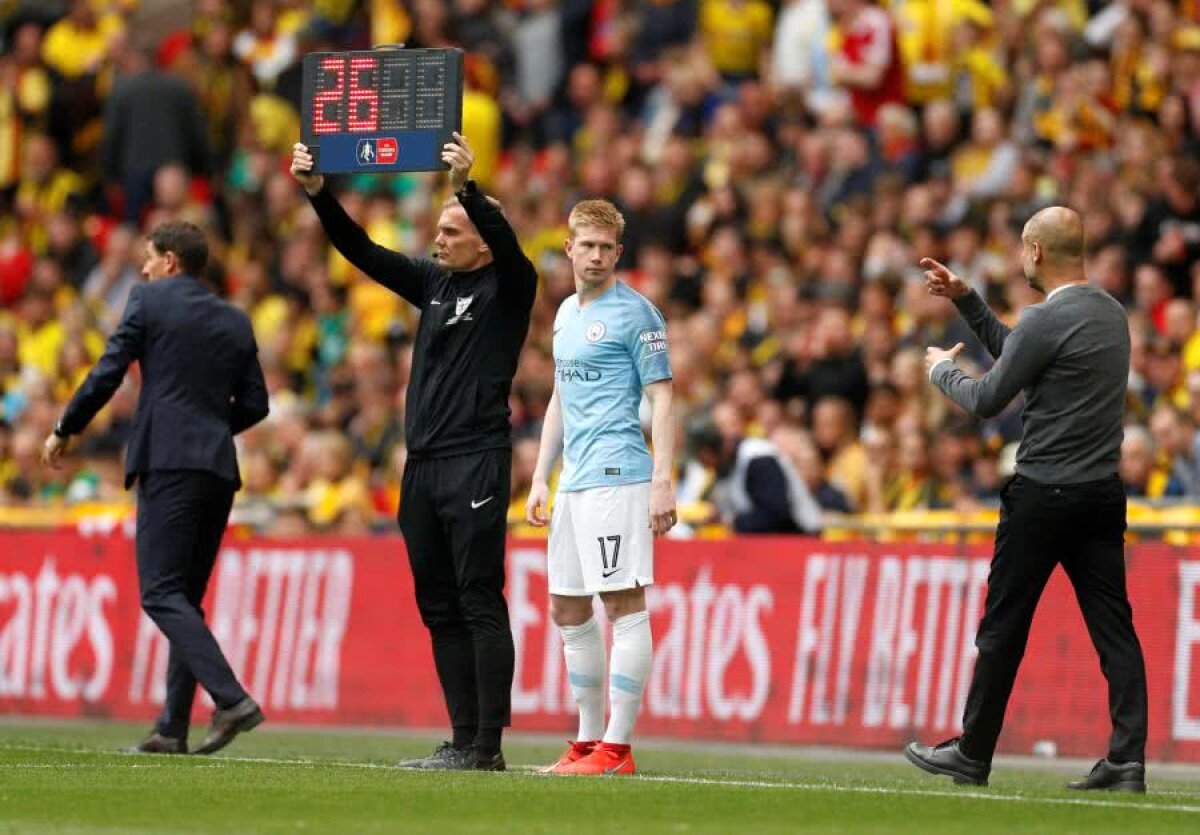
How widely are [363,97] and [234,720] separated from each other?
288cm

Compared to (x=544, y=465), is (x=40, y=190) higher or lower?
higher

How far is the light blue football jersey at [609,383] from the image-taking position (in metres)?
11.9

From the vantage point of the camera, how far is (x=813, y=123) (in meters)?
23.0

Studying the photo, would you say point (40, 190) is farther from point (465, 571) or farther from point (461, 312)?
point (465, 571)

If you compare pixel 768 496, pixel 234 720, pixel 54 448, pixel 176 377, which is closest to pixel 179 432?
pixel 176 377

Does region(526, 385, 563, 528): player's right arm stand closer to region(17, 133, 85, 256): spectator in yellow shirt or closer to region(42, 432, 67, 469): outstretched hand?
region(42, 432, 67, 469): outstretched hand

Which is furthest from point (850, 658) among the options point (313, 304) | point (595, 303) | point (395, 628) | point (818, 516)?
point (313, 304)

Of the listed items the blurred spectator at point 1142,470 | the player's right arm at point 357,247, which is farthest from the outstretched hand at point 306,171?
the blurred spectator at point 1142,470

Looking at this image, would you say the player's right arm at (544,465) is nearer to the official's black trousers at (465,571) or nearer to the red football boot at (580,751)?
the official's black trousers at (465,571)

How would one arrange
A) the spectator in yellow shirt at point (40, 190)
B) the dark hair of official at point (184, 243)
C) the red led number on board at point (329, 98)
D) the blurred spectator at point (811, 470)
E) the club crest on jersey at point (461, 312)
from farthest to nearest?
the spectator in yellow shirt at point (40, 190), the blurred spectator at point (811, 470), the dark hair of official at point (184, 243), the red led number on board at point (329, 98), the club crest on jersey at point (461, 312)

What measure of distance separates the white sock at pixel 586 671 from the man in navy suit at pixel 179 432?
1.87m

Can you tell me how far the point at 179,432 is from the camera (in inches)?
A: 526

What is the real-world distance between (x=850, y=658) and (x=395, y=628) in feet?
11.1

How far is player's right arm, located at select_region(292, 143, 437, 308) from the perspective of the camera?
→ 12.4m
